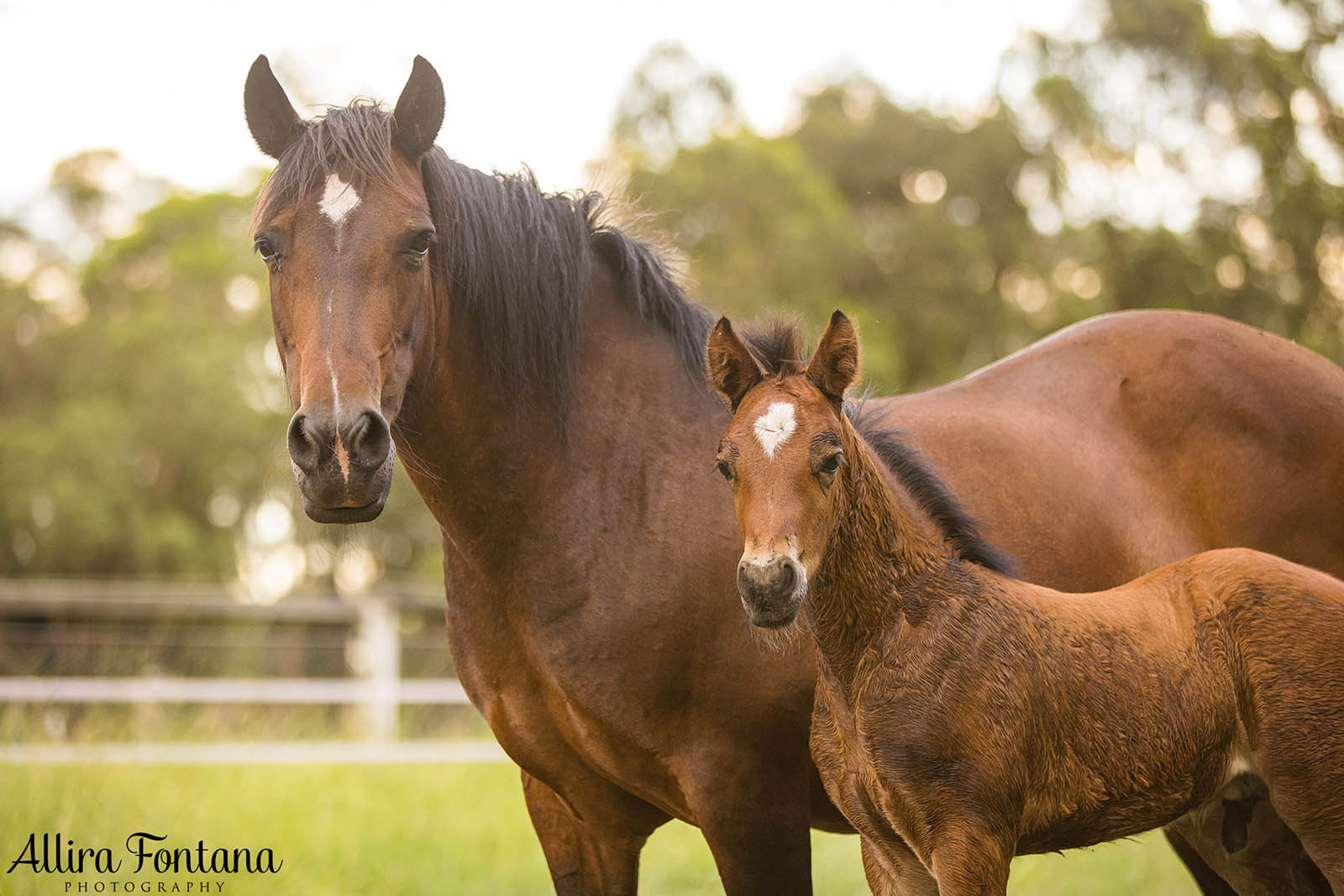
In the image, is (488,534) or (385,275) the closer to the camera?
(385,275)

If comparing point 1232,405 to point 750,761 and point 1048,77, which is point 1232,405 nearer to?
point 750,761

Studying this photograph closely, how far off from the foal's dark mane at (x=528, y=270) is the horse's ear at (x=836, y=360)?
79 mm

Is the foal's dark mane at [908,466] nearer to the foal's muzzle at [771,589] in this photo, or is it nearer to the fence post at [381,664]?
the foal's muzzle at [771,589]

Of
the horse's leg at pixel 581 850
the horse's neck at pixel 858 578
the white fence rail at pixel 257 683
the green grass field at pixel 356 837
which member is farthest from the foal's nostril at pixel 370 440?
the white fence rail at pixel 257 683

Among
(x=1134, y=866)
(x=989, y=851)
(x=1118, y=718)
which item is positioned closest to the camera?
(x=989, y=851)

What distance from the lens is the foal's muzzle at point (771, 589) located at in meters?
2.59

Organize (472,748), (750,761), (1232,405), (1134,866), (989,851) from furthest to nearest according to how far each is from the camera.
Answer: (472,748), (1134,866), (1232,405), (750,761), (989,851)

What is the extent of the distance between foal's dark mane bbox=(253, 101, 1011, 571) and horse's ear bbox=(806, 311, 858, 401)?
79 millimetres

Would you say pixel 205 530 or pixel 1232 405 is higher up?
pixel 205 530

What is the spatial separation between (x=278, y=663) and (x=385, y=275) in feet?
39.2

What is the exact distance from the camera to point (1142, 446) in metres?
4.26

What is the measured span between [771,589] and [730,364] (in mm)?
735

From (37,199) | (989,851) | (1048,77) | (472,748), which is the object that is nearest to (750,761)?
(989,851)

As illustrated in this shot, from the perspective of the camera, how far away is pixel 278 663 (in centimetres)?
1391
